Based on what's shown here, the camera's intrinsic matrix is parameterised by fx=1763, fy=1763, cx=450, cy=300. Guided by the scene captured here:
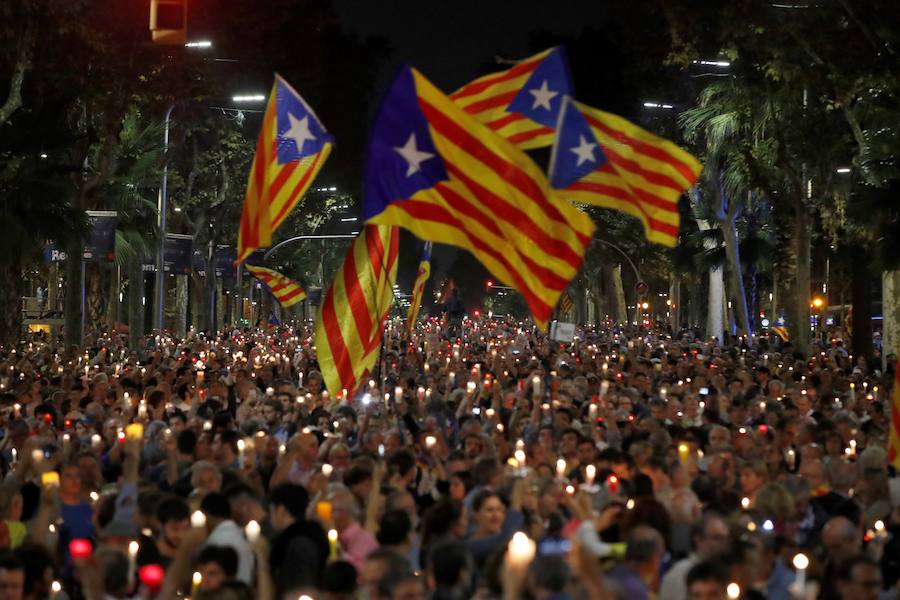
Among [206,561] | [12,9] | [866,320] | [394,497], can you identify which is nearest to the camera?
[206,561]

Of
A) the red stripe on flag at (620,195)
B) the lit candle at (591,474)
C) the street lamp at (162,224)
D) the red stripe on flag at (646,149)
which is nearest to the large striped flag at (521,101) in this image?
the red stripe on flag at (646,149)

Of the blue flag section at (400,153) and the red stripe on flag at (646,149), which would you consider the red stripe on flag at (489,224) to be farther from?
the red stripe on flag at (646,149)

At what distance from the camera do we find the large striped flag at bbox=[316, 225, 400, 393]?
56.6ft

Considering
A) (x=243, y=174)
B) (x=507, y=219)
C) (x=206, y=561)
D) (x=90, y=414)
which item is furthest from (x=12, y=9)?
(x=243, y=174)

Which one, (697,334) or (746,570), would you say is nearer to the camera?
(746,570)

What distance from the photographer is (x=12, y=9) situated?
967 inches

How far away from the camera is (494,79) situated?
16.1m

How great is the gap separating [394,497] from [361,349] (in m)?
7.70

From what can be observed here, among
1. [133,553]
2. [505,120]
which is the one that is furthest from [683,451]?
[133,553]

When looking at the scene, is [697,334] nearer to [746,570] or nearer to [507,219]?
[507,219]

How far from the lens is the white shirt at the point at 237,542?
334 inches

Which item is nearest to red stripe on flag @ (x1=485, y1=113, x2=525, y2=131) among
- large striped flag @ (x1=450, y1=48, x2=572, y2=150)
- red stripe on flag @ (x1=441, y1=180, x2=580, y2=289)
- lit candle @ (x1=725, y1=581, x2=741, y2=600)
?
large striped flag @ (x1=450, y1=48, x2=572, y2=150)

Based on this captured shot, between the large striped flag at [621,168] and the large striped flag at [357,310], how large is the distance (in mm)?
3345

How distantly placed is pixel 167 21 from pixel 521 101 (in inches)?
171
